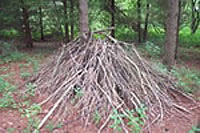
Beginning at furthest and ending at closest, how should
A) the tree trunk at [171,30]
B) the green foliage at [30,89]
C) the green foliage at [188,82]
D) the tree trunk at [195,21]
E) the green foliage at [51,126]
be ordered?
1. the tree trunk at [195,21]
2. the tree trunk at [171,30]
3. the green foliage at [188,82]
4. the green foliage at [30,89]
5. the green foliage at [51,126]

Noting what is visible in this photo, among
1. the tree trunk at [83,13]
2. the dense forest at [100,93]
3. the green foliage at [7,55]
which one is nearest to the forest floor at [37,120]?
the dense forest at [100,93]

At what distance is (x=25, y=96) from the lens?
144 inches

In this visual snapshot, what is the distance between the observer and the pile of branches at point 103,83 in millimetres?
3271

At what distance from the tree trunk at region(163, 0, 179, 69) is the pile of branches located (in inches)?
40.9

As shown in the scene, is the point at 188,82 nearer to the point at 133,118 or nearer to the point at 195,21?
the point at 133,118

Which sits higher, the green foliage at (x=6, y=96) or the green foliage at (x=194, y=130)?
the green foliage at (x=6, y=96)

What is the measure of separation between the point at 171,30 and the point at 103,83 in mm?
2254

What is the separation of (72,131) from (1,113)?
1.15 m

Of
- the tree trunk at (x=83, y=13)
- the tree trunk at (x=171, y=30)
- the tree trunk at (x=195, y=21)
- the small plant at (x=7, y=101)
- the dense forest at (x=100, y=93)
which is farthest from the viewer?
the tree trunk at (x=195, y=21)

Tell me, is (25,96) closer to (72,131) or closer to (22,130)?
(22,130)

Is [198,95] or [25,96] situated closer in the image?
[25,96]

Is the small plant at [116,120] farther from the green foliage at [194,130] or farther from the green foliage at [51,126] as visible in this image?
the green foliage at [194,130]

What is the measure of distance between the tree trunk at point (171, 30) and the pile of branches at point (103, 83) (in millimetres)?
1038

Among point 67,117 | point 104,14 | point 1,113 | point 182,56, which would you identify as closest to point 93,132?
point 67,117
